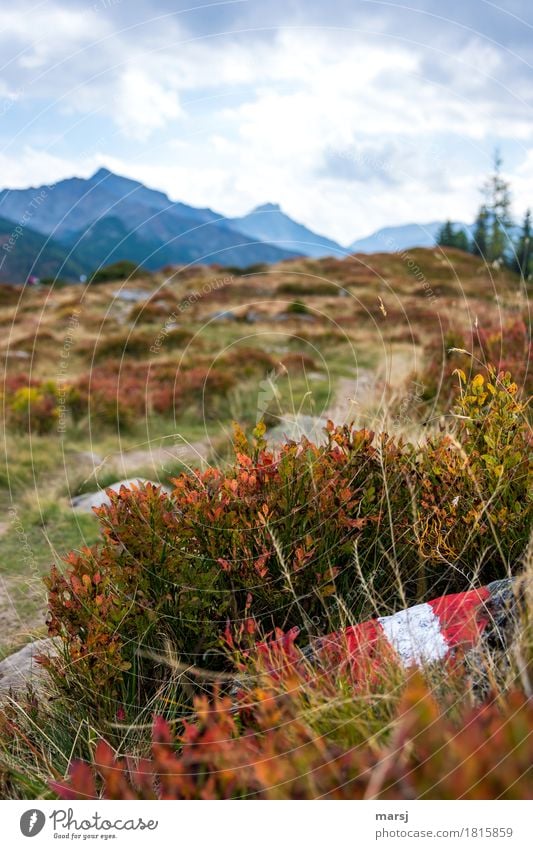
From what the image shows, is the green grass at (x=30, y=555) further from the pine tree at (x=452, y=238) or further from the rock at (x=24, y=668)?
the pine tree at (x=452, y=238)

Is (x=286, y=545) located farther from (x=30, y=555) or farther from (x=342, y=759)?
(x=30, y=555)

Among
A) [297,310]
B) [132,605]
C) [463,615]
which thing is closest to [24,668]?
[132,605]

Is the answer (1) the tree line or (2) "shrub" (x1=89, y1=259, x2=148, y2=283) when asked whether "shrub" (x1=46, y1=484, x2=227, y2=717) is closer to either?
(1) the tree line

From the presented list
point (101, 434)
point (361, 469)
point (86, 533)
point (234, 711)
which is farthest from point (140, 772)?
point (101, 434)

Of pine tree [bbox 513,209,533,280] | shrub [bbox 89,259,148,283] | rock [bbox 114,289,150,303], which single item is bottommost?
pine tree [bbox 513,209,533,280]

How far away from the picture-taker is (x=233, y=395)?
1068cm

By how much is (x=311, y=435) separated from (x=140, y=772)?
14.5 ft

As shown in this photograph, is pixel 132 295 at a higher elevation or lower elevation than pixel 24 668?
higher

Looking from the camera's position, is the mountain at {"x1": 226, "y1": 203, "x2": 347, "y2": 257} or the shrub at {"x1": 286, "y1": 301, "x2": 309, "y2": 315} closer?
the mountain at {"x1": 226, "y1": 203, "x2": 347, "y2": 257}

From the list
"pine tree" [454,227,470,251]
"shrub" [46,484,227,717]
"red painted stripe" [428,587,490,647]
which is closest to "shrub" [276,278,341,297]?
"pine tree" [454,227,470,251]

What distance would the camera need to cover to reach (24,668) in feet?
11.2

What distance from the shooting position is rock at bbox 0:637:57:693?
3.21m

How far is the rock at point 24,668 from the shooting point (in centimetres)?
321
